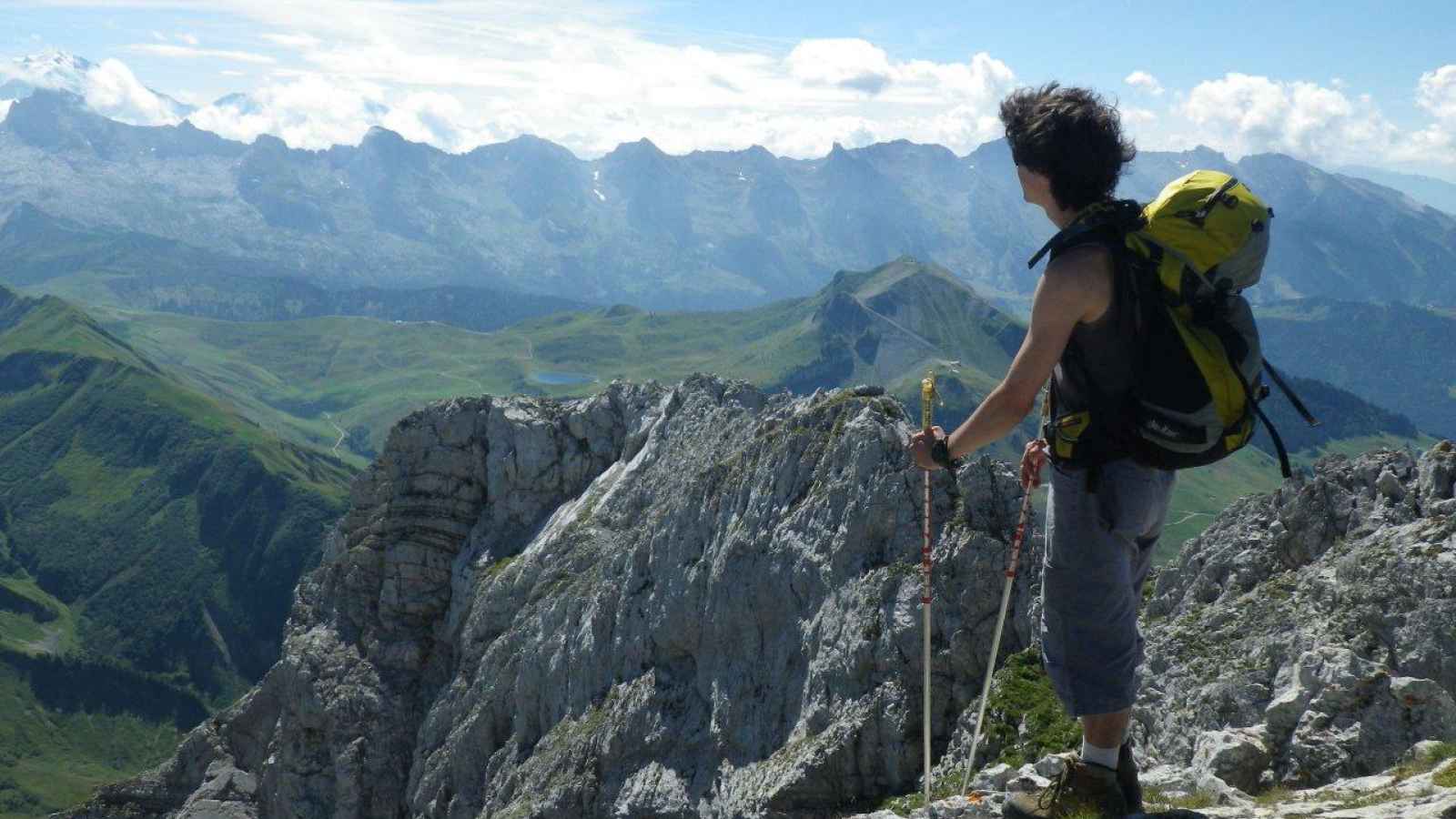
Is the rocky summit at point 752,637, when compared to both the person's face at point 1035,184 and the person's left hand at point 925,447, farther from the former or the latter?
the person's face at point 1035,184

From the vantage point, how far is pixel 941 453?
39.1ft

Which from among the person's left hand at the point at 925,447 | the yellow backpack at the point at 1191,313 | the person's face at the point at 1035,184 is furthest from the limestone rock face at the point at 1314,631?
the person's face at the point at 1035,184

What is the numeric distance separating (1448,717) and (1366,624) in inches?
201

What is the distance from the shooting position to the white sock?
477 inches

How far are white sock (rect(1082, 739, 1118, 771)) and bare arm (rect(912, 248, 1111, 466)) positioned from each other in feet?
14.2

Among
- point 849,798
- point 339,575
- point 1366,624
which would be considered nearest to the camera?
point 1366,624

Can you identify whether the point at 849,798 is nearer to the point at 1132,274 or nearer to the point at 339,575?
the point at 1132,274

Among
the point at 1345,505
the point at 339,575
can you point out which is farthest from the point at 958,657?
the point at 339,575

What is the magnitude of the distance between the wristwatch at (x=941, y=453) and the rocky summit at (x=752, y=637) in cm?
504

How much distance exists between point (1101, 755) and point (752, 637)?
87.4 feet

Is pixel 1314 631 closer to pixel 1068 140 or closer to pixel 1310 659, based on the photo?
pixel 1310 659

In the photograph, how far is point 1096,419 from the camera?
35.6 feet

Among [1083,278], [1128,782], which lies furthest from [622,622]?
[1083,278]

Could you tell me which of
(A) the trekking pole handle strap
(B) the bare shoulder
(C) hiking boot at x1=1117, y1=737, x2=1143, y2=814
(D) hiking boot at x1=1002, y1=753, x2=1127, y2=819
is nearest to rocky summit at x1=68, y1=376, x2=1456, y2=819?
(C) hiking boot at x1=1117, y1=737, x2=1143, y2=814
